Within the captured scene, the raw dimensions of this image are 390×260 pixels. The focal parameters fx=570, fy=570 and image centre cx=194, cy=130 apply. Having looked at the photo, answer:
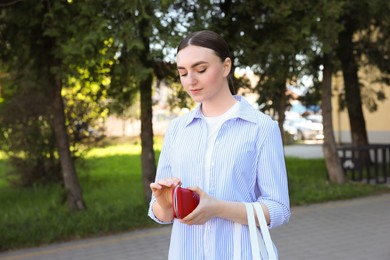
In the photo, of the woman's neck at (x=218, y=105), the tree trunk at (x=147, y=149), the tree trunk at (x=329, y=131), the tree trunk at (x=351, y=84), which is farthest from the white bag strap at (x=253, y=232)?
the tree trunk at (x=351, y=84)

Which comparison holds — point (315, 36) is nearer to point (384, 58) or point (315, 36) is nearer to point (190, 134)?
point (384, 58)

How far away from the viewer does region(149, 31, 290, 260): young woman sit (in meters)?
1.87

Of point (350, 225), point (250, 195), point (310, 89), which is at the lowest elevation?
point (350, 225)

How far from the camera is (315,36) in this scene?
9.55 meters

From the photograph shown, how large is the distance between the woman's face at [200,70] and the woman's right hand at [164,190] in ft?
1.21

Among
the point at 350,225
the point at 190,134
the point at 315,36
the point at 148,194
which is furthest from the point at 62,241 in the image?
the point at 190,134

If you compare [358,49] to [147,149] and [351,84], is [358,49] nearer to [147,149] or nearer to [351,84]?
[351,84]

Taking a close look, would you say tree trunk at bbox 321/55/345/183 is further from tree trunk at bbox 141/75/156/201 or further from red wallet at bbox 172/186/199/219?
red wallet at bbox 172/186/199/219

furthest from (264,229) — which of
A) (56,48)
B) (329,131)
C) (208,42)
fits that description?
(329,131)

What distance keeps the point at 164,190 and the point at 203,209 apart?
15 cm

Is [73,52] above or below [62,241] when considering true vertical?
above

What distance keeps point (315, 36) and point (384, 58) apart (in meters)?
5.02

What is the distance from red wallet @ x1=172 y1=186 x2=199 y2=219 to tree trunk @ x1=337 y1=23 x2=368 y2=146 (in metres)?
12.2

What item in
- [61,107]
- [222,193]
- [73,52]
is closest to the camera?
[222,193]
